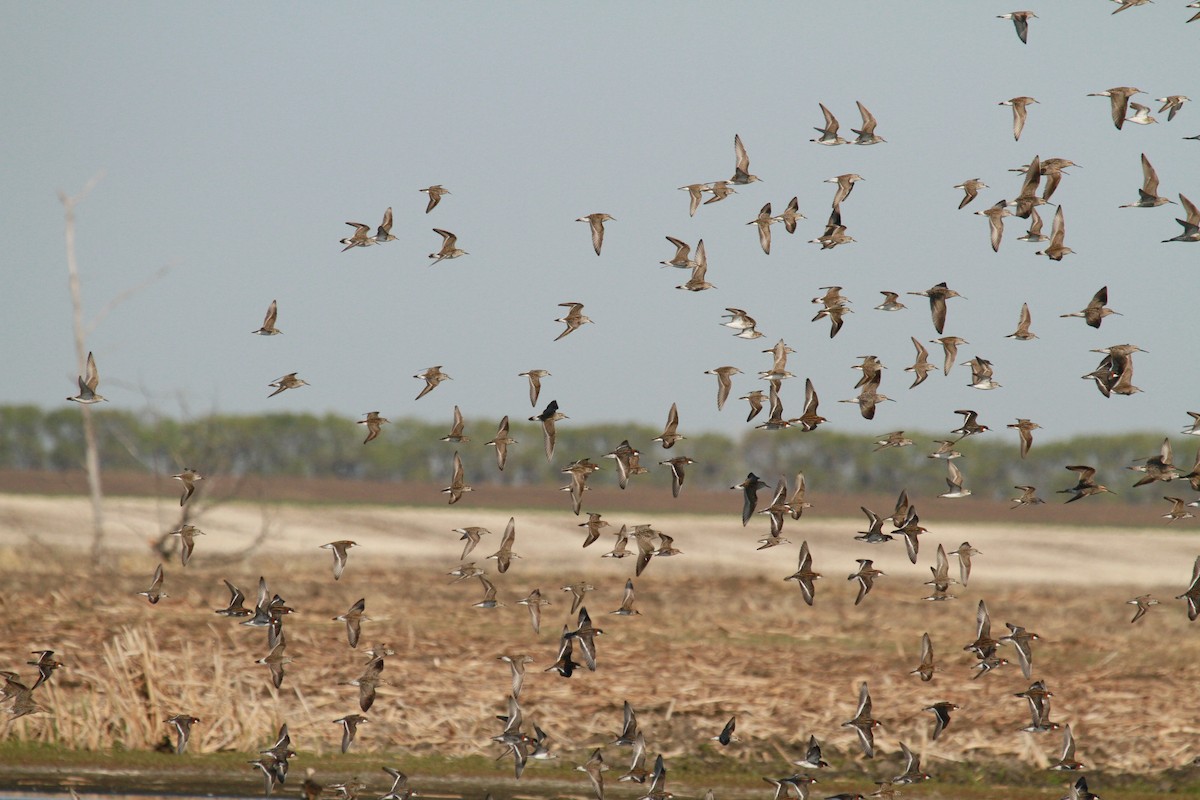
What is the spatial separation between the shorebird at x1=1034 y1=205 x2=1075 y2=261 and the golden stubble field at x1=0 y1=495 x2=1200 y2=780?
29.6 feet

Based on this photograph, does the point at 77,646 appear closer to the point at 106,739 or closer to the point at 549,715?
the point at 106,739

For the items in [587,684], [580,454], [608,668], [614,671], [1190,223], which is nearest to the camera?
[1190,223]

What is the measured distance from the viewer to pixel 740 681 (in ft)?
97.9

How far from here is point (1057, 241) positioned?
22.1 m

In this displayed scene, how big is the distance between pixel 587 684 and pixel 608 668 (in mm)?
1775

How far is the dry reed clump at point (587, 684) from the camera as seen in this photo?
26891 millimetres

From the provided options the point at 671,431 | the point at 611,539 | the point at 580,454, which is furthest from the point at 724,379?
the point at 580,454

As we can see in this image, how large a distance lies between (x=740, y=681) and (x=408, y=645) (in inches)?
266

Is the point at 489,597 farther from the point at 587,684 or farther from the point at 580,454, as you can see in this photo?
the point at 580,454

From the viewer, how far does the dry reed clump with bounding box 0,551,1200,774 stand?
1059 inches

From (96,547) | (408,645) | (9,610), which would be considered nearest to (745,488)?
(408,645)

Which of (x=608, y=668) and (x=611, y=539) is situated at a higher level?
(x=611, y=539)

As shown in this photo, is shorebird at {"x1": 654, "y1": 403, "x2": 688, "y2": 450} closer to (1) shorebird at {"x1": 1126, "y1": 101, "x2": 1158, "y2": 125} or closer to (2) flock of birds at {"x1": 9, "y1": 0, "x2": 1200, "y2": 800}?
(2) flock of birds at {"x1": 9, "y1": 0, "x2": 1200, "y2": 800}

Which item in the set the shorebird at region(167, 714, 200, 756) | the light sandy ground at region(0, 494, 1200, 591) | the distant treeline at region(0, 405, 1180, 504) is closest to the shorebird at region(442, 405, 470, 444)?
the shorebird at region(167, 714, 200, 756)
